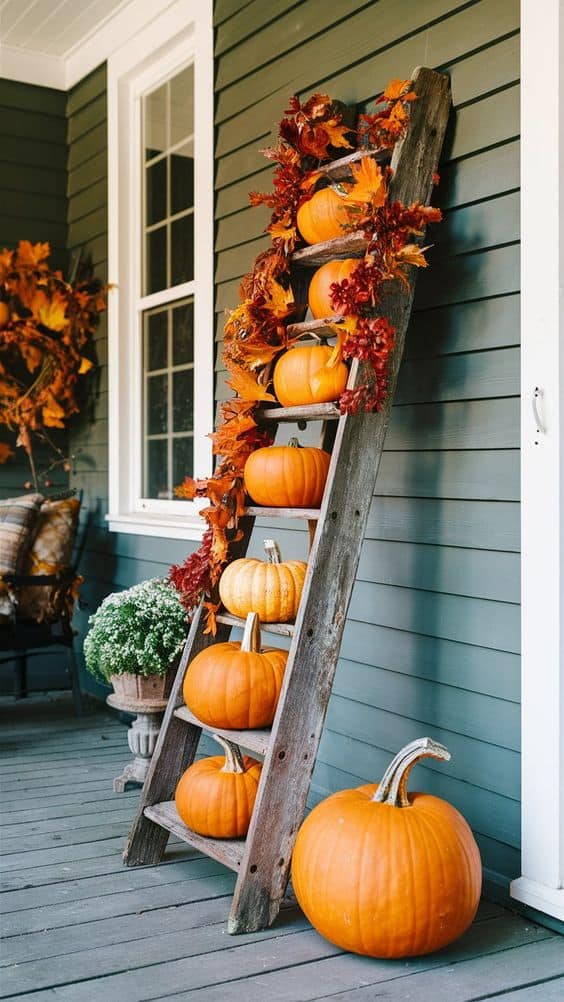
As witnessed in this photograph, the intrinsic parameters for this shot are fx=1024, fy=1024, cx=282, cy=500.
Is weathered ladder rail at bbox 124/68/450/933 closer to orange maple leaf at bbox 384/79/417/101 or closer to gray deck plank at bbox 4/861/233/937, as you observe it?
orange maple leaf at bbox 384/79/417/101

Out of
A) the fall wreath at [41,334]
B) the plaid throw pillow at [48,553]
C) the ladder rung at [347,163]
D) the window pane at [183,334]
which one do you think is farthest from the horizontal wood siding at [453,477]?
the fall wreath at [41,334]

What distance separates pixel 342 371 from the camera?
2539mm

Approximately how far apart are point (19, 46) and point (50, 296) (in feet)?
4.27

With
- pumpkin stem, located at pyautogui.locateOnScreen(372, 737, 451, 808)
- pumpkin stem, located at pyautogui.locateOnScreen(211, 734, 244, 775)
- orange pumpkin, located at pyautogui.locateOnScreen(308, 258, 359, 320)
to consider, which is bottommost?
pumpkin stem, located at pyautogui.locateOnScreen(211, 734, 244, 775)

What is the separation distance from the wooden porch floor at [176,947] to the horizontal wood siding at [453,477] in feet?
1.32

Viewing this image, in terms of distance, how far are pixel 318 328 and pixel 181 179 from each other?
87.2 inches

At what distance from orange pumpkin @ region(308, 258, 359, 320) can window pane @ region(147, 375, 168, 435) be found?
2.08 metres

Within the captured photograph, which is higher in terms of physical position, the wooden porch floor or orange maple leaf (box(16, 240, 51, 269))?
orange maple leaf (box(16, 240, 51, 269))

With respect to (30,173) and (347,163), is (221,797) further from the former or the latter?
(30,173)

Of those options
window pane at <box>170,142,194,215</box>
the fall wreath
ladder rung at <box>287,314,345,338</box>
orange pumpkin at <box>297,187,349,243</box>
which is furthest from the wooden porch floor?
window pane at <box>170,142,194,215</box>

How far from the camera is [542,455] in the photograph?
237 cm

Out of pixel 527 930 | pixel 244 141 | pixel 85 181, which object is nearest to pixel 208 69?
pixel 244 141

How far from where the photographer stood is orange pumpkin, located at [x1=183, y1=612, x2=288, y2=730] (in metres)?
2.53

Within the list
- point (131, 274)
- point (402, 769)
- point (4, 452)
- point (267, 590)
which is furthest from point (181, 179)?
point (402, 769)
